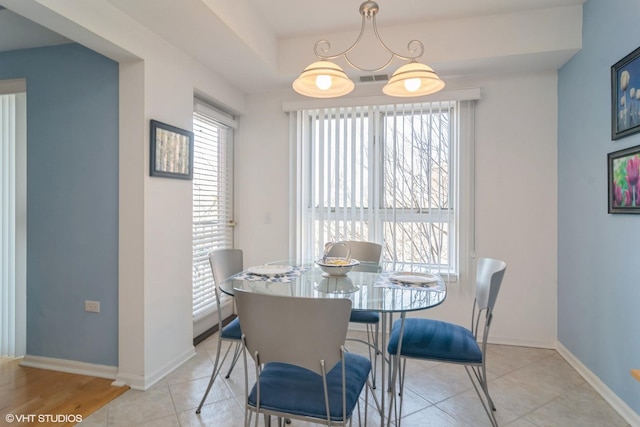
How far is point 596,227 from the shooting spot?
7.55 ft

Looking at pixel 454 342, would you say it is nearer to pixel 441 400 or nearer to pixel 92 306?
pixel 441 400

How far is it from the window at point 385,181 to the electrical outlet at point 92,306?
1.75 m

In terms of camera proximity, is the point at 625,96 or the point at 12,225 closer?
the point at 625,96

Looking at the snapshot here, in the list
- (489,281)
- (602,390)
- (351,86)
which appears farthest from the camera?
(602,390)

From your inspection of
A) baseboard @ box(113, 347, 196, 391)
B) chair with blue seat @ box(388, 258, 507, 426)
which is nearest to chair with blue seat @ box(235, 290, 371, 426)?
chair with blue seat @ box(388, 258, 507, 426)

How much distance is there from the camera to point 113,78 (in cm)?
230

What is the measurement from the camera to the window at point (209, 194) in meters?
3.02

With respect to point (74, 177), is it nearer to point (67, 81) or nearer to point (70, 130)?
point (70, 130)

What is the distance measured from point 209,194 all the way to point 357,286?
1905mm

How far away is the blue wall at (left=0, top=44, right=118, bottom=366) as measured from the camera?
234 centimetres

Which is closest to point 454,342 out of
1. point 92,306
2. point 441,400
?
point 441,400

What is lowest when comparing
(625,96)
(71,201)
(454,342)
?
(454,342)

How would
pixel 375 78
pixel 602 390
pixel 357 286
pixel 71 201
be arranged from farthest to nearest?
pixel 375 78
pixel 71 201
pixel 602 390
pixel 357 286

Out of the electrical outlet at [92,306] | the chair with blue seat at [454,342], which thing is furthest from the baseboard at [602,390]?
the electrical outlet at [92,306]
